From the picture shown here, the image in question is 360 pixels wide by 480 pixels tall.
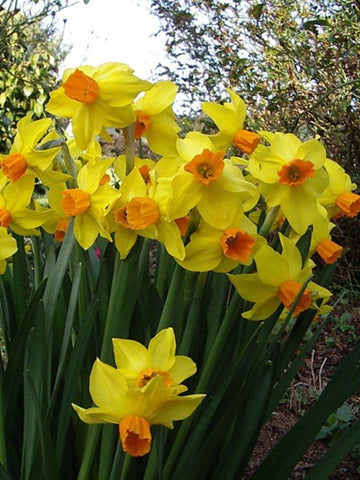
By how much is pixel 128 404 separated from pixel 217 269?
221 millimetres

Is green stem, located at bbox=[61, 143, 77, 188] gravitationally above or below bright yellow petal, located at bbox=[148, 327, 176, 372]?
above

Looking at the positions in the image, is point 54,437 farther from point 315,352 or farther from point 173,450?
point 315,352

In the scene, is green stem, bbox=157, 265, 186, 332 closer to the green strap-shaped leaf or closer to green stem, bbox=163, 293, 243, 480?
green stem, bbox=163, 293, 243, 480

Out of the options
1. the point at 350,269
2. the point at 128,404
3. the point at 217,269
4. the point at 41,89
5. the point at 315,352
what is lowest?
the point at 315,352

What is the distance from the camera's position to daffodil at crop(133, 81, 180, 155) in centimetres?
82

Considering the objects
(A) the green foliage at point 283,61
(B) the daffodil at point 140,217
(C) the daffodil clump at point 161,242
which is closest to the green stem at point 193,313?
(C) the daffodil clump at point 161,242

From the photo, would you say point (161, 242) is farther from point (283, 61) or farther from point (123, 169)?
point (283, 61)

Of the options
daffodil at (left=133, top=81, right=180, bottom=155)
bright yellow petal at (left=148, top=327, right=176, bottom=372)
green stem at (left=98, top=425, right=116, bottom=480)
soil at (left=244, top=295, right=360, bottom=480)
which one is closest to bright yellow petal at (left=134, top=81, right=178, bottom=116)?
daffodil at (left=133, top=81, right=180, bottom=155)

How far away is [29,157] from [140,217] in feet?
0.69

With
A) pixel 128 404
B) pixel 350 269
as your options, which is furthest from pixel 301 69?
pixel 128 404

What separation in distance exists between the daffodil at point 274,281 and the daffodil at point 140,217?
0.35ft

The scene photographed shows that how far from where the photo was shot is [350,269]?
3012mm

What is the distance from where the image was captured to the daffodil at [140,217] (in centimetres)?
71

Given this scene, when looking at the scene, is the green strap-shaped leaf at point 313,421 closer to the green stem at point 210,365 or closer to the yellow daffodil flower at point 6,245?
the green stem at point 210,365
